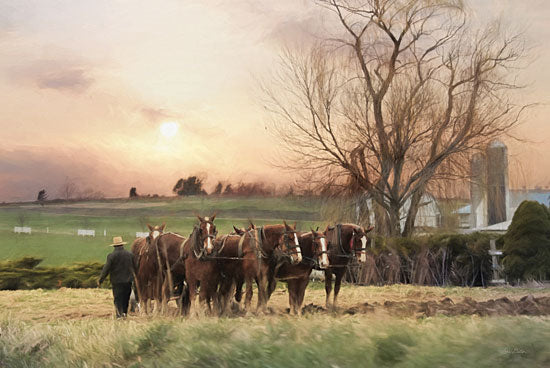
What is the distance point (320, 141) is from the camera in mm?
27438

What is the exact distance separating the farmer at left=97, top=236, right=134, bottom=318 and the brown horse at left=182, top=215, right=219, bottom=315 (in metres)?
1.43

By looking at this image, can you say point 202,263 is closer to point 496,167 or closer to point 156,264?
point 156,264

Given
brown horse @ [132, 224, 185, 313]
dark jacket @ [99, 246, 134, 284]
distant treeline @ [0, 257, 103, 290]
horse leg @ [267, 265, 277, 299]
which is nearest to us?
horse leg @ [267, 265, 277, 299]

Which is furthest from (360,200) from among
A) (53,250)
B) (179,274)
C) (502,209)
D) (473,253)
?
(53,250)

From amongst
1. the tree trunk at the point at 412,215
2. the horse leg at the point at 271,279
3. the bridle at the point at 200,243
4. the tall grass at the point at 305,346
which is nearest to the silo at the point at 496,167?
the tree trunk at the point at 412,215

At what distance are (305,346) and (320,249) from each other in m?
7.87

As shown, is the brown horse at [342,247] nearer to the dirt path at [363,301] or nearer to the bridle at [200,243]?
the dirt path at [363,301]

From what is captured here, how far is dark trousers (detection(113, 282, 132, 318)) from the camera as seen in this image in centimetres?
1499

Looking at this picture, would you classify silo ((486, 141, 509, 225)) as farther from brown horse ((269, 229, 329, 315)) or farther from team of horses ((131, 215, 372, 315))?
brown horse ((269, 229, 329, 315))

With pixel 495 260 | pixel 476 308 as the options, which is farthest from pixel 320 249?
pixel 495 260

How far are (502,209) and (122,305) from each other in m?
25.8

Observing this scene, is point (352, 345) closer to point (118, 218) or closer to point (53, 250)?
point (53, 250)

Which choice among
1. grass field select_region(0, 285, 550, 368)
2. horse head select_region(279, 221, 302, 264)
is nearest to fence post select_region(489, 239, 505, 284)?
horse head select_region(279, 221, 302, 264)

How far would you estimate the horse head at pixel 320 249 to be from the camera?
47.0ft
